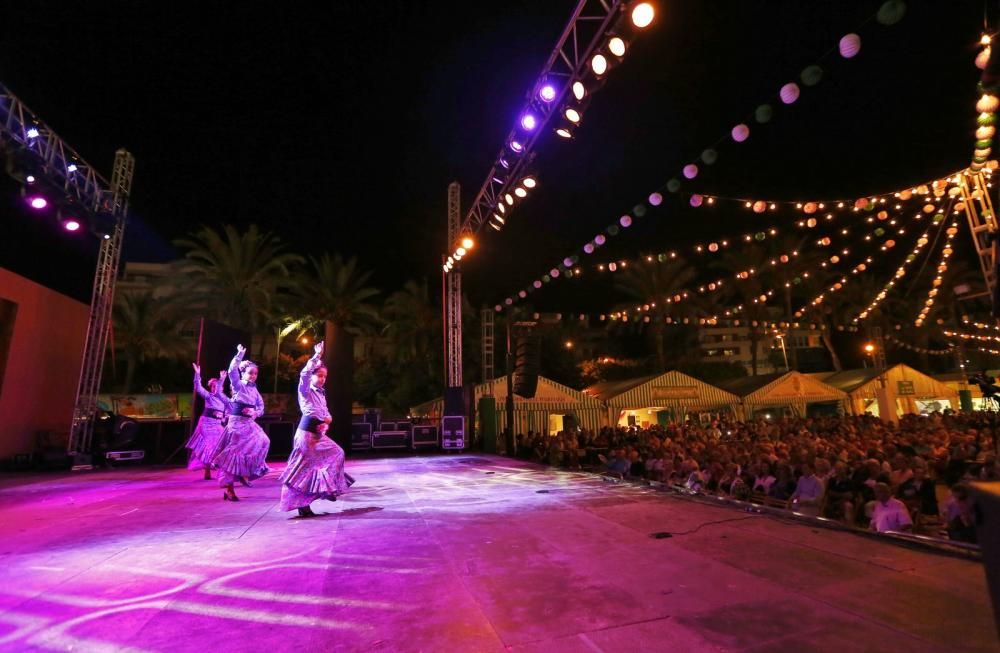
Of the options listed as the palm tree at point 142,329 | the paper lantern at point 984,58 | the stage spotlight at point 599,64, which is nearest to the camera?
the paper lantern at point 984,58

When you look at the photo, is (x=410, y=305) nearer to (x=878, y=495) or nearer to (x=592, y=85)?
(x=592, y=85)

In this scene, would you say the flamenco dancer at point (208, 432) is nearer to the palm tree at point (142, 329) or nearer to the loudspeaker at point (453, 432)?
the loudspeaker at point (453, 432)

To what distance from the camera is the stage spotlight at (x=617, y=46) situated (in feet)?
21.8

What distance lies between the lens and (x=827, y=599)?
10.6 ft

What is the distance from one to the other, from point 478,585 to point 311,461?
357cm

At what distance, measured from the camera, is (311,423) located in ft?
21.5

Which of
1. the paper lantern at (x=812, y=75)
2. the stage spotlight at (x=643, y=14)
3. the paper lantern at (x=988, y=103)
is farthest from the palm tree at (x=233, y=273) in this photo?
the paper lantern at (x=988, y=103)

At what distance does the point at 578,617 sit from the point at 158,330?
32345mm

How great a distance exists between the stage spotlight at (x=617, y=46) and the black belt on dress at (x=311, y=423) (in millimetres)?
6140

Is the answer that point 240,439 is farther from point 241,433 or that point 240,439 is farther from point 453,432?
point 453,432

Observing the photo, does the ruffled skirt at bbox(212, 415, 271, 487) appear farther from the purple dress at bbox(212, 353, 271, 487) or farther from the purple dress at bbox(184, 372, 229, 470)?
the purple dress at bbox(184, 372, 229, 470)

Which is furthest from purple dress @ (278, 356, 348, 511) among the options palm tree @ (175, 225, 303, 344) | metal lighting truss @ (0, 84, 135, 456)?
palm tree @ (175, 225, 303, 344)

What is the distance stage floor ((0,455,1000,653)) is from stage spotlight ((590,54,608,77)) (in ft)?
19.1

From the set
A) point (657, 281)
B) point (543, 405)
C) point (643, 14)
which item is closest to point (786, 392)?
point (543, 405)
